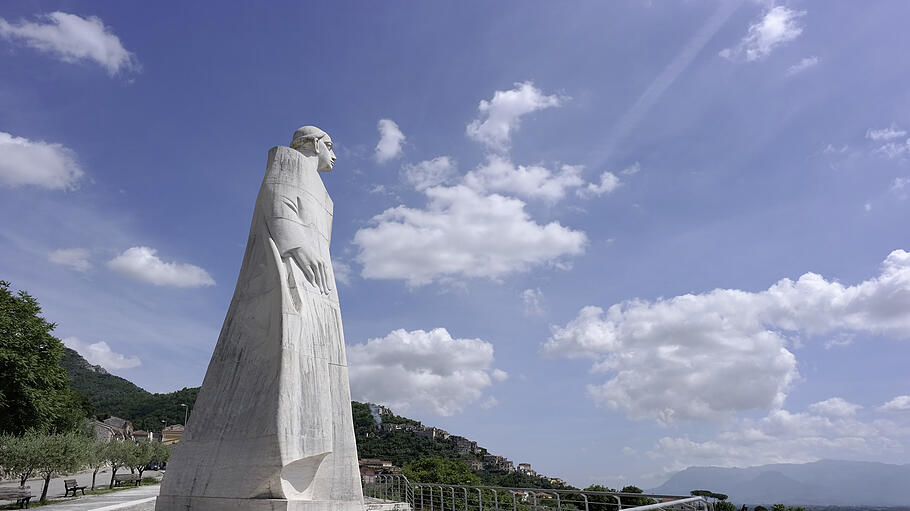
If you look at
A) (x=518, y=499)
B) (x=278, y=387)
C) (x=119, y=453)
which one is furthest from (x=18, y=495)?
(x=518, y=499)

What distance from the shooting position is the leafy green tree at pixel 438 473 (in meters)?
23.7

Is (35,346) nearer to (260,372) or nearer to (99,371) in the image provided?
(260,372)

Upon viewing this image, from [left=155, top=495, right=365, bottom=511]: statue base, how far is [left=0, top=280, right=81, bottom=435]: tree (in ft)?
57.8

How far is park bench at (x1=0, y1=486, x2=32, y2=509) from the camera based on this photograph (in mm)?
15565

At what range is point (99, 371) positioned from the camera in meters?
107

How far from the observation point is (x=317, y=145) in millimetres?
11320

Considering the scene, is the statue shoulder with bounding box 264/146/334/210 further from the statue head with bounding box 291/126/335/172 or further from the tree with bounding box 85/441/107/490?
the tree with bounding box 85/441/107/490

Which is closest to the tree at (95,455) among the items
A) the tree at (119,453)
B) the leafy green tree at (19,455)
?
the tree at (119,453)

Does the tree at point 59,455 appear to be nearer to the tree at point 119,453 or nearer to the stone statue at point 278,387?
the tree at point 119,453

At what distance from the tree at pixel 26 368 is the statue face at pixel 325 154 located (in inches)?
698

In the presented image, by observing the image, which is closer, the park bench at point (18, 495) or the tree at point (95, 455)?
the park bench at point (18, 495)

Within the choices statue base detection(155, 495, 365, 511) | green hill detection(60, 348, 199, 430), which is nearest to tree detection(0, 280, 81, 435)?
statue base detection(155, 495, 365, 511)

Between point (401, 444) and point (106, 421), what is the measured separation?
4560 cm

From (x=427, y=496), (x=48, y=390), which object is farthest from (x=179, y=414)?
(x=427, y=496)
